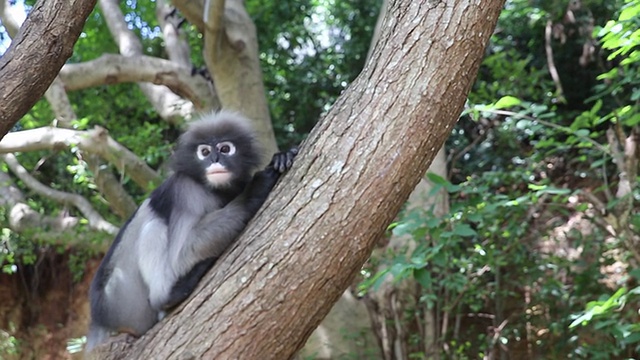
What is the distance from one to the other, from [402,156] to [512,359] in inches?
181

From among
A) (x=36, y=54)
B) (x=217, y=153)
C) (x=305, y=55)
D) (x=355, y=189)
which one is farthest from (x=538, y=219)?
(x=36, y=54)

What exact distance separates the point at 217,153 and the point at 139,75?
8.89ft

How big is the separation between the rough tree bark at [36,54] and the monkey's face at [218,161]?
3.23 ft

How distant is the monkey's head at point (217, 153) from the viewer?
345 cm

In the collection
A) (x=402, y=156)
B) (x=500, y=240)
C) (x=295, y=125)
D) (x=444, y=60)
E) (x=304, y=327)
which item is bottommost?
(x=304, y=327)

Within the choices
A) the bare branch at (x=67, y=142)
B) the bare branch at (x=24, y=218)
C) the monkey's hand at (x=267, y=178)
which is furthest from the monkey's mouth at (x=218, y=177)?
the bare branch at (x=24, y=218)

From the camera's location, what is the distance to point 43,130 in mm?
5488

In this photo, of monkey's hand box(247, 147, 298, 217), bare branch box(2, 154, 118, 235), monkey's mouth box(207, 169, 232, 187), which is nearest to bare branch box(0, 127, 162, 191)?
bare branch box(2, 154, 118, 235)

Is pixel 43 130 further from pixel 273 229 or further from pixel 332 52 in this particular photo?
pixel 332 52

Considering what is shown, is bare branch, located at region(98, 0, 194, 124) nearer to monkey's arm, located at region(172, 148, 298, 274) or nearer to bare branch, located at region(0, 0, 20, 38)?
bare branch, located at region(0, 0, 20, 38)

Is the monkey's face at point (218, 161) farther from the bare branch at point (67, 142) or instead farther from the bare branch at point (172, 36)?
the bare branch at point (172, 36)

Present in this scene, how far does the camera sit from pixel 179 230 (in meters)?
3.42

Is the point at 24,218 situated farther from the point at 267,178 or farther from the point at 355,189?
the point at 355,189

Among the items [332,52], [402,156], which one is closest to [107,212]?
[332,52]
